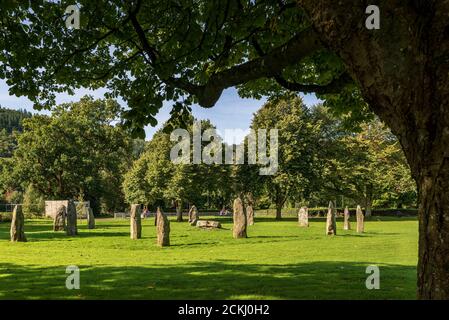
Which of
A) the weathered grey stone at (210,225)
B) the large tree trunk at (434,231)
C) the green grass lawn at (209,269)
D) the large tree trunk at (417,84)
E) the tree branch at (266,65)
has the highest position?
the tree branch at (266,65)

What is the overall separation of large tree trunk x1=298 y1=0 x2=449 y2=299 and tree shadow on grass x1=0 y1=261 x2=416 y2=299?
4800 millimetres

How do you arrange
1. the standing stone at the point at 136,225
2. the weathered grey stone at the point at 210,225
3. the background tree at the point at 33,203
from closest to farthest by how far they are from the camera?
the standing stone at the point at 136,225, the weathered grey stone at the point at 210,225, the background tree at the point at 33,203

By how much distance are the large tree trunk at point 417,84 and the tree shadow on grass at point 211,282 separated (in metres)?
4.80

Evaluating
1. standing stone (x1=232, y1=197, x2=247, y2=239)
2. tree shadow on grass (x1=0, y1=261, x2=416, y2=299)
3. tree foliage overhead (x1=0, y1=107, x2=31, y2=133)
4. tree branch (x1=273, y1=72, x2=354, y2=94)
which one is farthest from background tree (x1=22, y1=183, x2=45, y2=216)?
tree foliage overhead (x1=0, y1=107, x2=31, y2=133)

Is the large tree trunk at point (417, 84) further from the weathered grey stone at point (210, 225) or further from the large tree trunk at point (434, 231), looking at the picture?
the weathered grey stone at point (210, 225)

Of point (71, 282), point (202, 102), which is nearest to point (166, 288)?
point (71, 282)

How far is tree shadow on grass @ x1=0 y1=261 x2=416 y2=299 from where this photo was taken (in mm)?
8469

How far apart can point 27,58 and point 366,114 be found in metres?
9.70

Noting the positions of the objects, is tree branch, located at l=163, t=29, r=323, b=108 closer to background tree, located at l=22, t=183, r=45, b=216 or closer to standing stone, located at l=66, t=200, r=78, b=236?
standing stone, located at l=66, t=200, r=78, b=236

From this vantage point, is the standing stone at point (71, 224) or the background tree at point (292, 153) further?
the background tree at point (292, 153)

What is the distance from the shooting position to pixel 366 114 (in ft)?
44.7

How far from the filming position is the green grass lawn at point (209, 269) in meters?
8.71

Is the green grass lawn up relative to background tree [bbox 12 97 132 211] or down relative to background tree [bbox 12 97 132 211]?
down

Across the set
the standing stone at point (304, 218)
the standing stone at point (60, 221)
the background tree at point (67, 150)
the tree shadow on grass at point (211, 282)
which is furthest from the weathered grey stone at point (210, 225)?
the background tree at point (67, 150)
